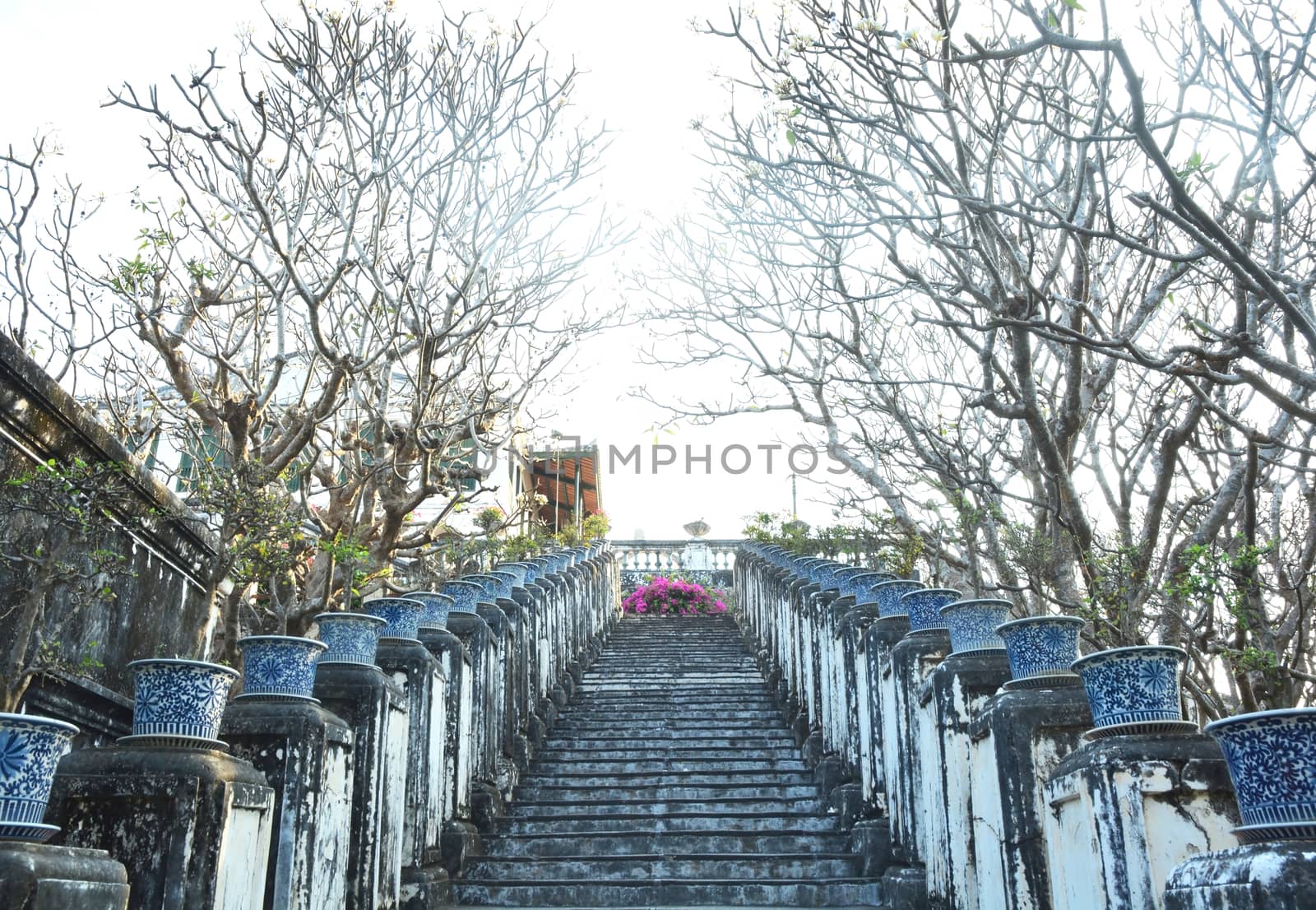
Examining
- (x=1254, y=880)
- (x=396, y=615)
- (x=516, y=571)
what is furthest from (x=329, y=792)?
(x=516, y=571)

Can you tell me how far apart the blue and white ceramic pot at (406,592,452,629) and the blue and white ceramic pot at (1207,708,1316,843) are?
17.3ft

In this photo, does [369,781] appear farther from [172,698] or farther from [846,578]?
[846,578]

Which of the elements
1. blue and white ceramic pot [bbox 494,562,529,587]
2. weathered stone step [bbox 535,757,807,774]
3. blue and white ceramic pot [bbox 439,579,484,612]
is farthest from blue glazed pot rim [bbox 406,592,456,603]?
blue and white ceramic pot [bbox 494,562,529,587]

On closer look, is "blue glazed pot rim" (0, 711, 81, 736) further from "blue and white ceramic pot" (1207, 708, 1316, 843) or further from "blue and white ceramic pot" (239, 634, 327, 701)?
"blue and white ceramic pot" (1207, 708, 1316, 843)

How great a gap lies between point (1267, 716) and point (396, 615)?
15.7 feet

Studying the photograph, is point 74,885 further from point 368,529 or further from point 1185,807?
point 368,529

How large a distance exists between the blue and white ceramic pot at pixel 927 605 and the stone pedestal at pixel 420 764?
2.86 meters

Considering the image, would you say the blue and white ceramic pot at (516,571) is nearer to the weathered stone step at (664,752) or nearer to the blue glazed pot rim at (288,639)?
the weathered stone step at (664,752)

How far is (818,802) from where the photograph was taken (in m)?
7.70

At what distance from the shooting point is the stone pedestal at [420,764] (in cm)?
601

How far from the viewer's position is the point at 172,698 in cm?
370

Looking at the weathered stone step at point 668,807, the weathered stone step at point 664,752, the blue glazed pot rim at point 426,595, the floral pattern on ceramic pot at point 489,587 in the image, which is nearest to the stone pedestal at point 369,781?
the blue glazed pot rim at point 426,595

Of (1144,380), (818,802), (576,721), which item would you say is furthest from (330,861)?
(1144,380)

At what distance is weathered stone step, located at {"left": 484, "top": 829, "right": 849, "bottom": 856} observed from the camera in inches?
273
